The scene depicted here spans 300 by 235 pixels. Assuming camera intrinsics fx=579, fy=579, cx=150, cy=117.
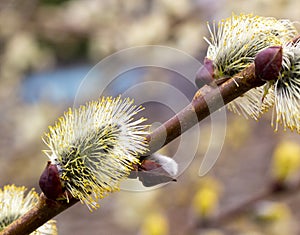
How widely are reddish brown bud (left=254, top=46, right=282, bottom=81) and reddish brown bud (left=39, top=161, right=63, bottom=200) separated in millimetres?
326

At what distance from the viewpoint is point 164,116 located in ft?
16.4

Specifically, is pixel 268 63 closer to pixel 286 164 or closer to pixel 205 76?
pixel 205 76

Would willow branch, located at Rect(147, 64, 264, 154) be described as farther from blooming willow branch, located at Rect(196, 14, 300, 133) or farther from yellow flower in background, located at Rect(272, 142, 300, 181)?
yellow flower in background, located at Rect(272, 142, 300, 181)

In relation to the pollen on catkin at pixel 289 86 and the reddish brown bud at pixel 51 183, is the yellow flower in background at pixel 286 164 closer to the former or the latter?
the pollen on catkin at pixel 289 86

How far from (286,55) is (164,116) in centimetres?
415

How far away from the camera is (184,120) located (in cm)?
83

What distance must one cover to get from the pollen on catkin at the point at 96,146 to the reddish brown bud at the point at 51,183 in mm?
13

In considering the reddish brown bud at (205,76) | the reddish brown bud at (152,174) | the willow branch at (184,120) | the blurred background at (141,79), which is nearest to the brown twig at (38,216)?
the willow branch at (184,120)

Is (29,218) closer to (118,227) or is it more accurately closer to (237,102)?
(237,102)

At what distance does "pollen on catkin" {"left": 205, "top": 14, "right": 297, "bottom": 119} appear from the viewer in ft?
2.88

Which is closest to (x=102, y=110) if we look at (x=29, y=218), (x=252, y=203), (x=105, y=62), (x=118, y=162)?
(x=118, y=162)

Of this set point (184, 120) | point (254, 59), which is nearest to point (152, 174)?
point (184, 120)

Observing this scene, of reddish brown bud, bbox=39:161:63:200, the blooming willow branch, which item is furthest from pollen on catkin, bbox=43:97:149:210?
the blooming willow branch

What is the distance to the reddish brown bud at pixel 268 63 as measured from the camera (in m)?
0.80
